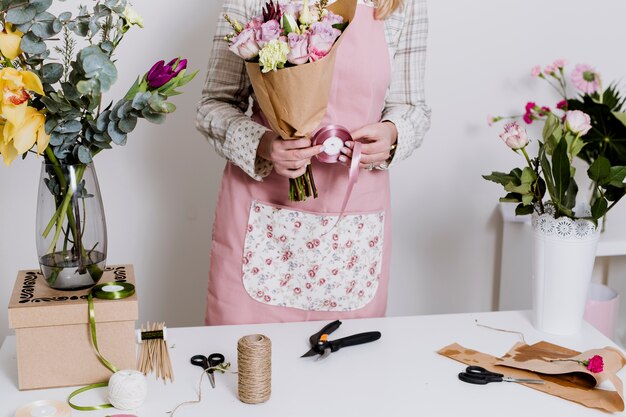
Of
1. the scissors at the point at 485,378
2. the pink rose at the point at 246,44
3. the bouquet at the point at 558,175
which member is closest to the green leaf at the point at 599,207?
the bouquet at the point at 558,175

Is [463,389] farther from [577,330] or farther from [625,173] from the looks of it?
[625,173]

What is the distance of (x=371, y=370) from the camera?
4.00 ft

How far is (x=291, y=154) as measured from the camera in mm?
1361

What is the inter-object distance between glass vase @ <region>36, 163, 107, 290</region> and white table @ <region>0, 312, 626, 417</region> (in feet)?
0.45

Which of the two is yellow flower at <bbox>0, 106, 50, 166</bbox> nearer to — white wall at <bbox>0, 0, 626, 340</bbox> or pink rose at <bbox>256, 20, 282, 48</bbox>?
pink rose at <bbox>256, 20, 282, 48</bbox>

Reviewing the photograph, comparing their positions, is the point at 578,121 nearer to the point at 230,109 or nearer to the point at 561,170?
the point at 561,170

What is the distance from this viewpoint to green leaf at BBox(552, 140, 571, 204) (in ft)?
4.37

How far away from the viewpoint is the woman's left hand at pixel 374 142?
145 cm

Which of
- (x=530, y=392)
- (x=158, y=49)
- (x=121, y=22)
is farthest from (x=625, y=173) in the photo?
(x=158, y=49)

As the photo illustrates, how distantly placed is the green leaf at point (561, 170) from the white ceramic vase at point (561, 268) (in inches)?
2.0

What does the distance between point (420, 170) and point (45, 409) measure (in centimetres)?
155

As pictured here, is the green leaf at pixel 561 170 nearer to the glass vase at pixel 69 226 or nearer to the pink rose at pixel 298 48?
the pink rose at pixel 298 48

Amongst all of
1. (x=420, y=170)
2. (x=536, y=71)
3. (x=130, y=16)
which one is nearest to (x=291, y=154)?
(x=130, y=16)

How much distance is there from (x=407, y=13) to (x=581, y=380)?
88 centimetres
